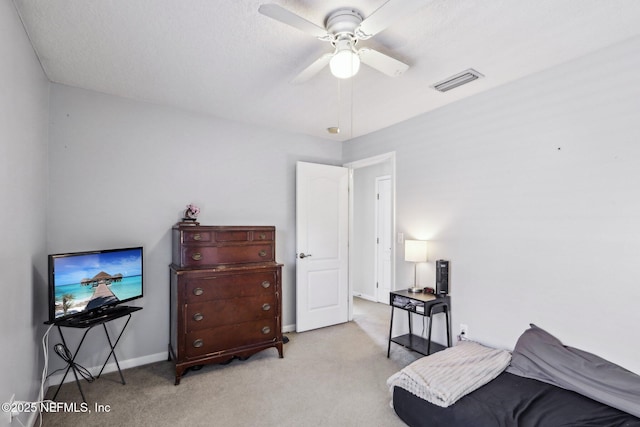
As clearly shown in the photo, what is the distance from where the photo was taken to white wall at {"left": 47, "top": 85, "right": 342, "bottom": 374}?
2754 millimetres

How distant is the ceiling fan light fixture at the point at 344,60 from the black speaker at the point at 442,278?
210 centimetres

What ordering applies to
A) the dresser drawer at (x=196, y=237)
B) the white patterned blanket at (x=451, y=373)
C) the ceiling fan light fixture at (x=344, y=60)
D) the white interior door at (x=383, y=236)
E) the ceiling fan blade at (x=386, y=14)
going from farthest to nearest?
the white interior door at (x=383, y=236) → the dresser drawer at (x=196, y=237) → the white patterned blanket at (x=451, y=373) → the ceiling fan light fixture at (x=344, y=60) → the ceiling fan blade at (x=386, y=14)

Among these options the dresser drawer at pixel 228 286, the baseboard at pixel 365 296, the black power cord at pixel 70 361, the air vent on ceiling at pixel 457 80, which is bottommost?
the baseboard at pixel 365 296

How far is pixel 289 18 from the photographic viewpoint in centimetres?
152

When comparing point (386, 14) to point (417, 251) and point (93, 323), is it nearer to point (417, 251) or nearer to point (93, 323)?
point (417, 251)

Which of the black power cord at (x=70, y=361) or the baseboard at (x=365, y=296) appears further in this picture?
the baseboard at (x=365, y=296)

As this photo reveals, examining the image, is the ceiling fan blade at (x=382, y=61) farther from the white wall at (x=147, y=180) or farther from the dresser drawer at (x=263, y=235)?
the white wall at (x=147, y=180)

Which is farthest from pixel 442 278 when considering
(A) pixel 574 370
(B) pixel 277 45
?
(B) pixel 277 45

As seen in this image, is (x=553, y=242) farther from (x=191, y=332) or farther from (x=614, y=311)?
(x=191, y=332)

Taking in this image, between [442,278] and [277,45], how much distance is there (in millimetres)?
2531

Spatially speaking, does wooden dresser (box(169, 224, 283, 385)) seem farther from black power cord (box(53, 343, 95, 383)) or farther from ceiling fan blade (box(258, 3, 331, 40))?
ceiling fan blade (box(258, 3, 331, 40))

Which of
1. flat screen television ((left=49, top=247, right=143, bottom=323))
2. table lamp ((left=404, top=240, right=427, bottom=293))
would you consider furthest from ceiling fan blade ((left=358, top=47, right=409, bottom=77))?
flat screen television ((left=49, top=247, right=143, bottom=323))

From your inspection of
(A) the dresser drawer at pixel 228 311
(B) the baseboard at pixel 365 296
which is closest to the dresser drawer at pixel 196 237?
(A) the dresser drawer at pixel 228 311

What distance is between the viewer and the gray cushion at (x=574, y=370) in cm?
182
